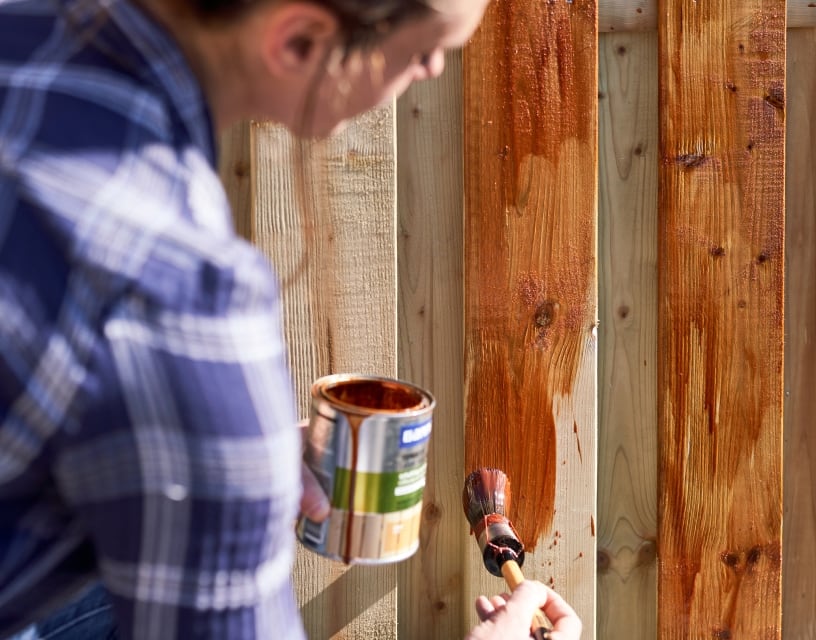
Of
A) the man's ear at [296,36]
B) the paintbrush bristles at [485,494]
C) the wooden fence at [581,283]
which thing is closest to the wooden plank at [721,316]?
the wooden fence at [581,283]

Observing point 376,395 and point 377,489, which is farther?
point 376,395

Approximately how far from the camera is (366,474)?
4.59 ft

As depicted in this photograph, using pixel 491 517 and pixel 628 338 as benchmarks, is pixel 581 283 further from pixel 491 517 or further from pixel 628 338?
pixel 491 517

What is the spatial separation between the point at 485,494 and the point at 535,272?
49 centimetres

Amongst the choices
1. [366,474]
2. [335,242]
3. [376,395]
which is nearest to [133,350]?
[366,474]

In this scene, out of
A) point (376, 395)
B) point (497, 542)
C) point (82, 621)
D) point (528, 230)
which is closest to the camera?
point (82, 621)

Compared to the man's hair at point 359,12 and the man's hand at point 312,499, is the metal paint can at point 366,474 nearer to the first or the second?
the man's hand at point 312,499

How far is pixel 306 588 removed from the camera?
2061mm

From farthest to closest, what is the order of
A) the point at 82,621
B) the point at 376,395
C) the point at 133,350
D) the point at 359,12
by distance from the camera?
the point at 376,395 < the point at 82,621 < the point at 359,12 < the point at 133,350

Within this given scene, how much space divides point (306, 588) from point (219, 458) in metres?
1.29

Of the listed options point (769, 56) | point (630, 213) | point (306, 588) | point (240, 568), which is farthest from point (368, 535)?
point (769, 56)

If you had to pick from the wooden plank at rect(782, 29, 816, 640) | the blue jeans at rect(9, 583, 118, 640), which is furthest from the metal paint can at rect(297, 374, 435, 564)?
the wooden plank at rect(782, 29, 816, 640)

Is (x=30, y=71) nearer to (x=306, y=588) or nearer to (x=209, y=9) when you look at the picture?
(x=209, y=9)

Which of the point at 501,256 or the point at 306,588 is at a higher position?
the point at 501,256
